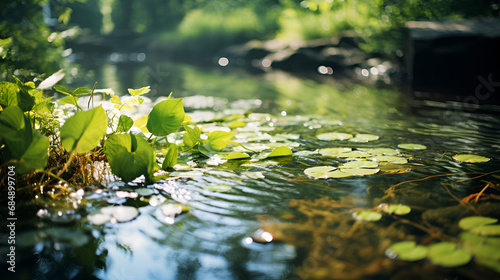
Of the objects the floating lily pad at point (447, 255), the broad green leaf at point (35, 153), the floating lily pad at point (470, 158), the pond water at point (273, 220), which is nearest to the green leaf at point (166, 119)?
the pond water at point (273, 220)

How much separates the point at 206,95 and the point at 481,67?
12.0ft

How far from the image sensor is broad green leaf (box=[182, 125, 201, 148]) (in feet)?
5.82

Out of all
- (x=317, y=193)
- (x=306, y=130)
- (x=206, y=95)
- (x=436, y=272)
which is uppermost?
(x=436, y=272)

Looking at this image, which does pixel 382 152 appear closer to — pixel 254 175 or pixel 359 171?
pixel 359 171

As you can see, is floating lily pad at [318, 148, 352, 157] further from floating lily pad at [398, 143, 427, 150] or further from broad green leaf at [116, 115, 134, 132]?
broad green leaf at [116, 115, 134, 132]

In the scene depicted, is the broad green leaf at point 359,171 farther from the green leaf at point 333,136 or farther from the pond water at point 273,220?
the green leaf at point 333,136

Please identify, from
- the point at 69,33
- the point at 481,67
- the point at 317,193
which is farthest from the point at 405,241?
the point at 481,67

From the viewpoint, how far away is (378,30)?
7.03m

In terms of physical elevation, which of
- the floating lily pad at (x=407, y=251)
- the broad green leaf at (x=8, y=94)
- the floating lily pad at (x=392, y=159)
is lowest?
the floating lily pad at (x=392, y=159)

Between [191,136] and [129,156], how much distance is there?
15.5 inches

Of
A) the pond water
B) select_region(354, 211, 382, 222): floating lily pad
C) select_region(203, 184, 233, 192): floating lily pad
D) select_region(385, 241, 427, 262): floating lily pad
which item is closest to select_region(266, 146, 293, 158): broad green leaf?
the pond water

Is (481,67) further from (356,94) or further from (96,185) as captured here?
(96,185)

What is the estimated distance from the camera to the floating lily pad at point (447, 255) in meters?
0.93

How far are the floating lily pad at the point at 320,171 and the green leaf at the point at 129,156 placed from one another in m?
0.68
